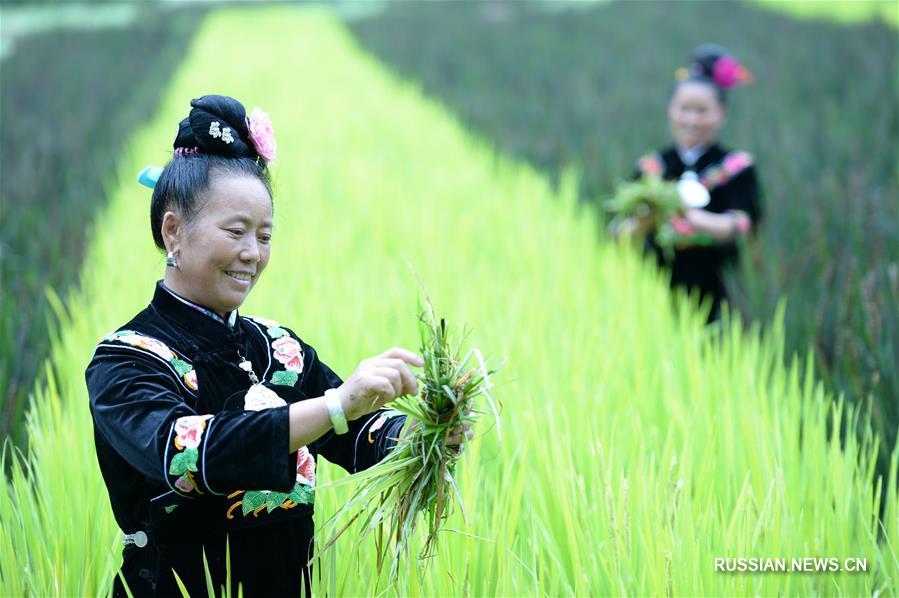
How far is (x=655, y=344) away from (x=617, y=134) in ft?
12.0

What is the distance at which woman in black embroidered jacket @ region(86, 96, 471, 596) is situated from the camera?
3.88 ft

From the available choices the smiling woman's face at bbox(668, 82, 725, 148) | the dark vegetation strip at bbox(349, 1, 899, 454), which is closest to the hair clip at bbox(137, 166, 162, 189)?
the dark vegetation strip at bbox(349, 1, 899, 454)

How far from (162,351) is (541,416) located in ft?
3.27

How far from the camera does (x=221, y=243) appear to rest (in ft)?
4.25

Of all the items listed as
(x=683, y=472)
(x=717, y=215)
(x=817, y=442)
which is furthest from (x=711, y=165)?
(x=683, y=472)

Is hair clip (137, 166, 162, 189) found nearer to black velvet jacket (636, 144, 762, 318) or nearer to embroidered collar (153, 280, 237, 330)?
embroidered collar (153, 280, 237, 330)

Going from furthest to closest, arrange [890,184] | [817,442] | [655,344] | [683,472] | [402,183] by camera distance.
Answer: [402,183], [890,184], [655,344], [817,442], [683,472]

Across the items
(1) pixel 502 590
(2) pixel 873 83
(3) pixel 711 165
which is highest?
(2) pixel 873 83

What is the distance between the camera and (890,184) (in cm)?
438

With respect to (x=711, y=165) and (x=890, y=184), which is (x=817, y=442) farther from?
(x=890, y=184)

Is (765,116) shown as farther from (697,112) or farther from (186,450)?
(186,450)

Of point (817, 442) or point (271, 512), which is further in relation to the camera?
point (817, 442)

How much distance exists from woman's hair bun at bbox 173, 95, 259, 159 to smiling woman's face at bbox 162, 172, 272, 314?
0.16 feet

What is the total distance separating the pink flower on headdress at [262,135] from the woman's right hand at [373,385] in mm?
360
